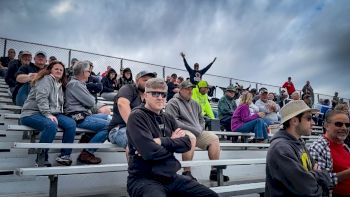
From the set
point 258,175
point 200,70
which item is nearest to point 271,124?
point 258,175

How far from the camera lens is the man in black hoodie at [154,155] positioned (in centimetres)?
250

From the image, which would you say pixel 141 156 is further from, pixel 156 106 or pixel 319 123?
pixel 319 123

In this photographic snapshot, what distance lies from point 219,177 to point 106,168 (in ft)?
5.42

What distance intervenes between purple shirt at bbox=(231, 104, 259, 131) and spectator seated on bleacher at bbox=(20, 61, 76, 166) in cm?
339

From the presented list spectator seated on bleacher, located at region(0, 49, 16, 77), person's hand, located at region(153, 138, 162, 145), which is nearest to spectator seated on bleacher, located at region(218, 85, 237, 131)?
person's hand, located at region(153, 138, 162, 145)

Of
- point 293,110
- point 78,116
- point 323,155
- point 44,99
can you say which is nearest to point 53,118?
point 44,99

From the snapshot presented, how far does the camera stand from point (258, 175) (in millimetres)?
5324

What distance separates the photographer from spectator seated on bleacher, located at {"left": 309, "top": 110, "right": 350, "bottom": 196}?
10.1ft

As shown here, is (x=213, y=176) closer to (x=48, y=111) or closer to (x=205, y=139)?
(x=205, y=139)

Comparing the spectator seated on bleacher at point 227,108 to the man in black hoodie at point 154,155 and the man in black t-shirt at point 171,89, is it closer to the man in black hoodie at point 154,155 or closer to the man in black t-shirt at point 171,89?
the man in black t-shirt at point 171,89

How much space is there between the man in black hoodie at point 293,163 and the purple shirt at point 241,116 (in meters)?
3.22

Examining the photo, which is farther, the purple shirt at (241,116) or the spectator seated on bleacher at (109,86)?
the spectator seated on bleacher at (109,86)

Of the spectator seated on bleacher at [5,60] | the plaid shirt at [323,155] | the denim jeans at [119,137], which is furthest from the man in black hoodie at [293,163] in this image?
the spectator seated on bleacher at [5,60]

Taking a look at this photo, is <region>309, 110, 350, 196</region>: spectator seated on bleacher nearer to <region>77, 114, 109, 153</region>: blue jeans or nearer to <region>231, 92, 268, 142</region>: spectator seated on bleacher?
<region>77, 114, 109, 153</region>: blue jeans
